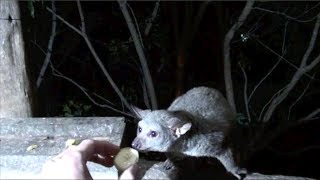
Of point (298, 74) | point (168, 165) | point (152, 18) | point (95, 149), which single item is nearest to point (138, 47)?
point (152, 18)

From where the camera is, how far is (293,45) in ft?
20.8

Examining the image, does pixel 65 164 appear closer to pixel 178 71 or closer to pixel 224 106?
pixel 224 106

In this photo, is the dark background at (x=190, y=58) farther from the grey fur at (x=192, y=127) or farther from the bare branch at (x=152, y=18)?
the grey fur at (x=192, y=127)

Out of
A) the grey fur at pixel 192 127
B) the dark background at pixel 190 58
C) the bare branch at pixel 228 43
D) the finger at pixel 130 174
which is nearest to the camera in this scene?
the finger at pixel 130 174

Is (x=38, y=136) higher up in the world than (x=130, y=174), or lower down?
lower down

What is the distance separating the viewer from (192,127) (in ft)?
11.7

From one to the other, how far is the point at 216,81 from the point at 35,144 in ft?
12.9

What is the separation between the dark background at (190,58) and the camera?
19.7 feet

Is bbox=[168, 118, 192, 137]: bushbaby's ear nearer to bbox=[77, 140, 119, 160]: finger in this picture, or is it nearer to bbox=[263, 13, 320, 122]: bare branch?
bbox=[77, 140, 119, 160]: finger

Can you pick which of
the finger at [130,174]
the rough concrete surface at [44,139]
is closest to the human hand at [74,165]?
the finger at [130,174]

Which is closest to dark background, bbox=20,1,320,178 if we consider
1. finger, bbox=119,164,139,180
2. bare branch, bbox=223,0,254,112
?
bare branch, bbox=223,0,254,112

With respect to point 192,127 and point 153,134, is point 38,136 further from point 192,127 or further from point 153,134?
point 192,127

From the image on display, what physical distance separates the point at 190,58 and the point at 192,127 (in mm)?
2906

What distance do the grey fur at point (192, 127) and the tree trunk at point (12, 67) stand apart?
0.87 meters
